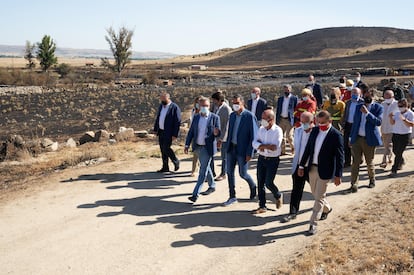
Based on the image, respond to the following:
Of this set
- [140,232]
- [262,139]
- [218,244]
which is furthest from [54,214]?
[262,139]

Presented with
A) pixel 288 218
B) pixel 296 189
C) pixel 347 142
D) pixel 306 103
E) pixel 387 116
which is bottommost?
pixel 288 218

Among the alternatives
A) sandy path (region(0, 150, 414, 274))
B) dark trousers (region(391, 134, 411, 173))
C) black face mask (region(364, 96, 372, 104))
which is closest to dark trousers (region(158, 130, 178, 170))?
sandy path (region(0, 150, 414, 274))

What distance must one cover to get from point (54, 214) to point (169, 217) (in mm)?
2197

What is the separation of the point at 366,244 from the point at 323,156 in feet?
4.50

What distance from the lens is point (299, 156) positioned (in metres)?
7.22

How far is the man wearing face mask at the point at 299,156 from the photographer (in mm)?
7078

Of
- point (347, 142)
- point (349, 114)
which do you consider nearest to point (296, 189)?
point (349, 114)

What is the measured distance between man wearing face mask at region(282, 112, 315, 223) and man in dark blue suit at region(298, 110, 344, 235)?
12cm

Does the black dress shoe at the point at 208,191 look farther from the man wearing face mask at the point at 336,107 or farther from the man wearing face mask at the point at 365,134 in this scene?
the man wearing face mask at the point at 336,107

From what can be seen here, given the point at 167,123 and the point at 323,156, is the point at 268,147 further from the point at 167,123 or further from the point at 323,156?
the point at 167,123

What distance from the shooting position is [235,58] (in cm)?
10444

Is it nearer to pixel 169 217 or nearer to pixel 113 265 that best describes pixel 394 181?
pixel 169 217

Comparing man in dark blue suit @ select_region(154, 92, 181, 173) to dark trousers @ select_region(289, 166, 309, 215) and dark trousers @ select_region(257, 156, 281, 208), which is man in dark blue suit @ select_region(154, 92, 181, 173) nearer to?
dark trousers @ select_region(257, 156, 281, 208)

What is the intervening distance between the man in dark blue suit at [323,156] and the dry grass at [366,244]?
1.98 ft
